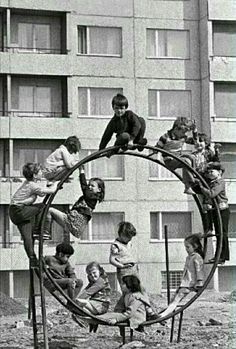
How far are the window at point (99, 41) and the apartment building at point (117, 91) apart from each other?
0.01 metres

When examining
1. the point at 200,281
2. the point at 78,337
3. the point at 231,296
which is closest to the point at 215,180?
the point at 200,281

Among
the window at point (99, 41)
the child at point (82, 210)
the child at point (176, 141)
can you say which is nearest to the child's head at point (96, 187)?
the child at point (82, 210)

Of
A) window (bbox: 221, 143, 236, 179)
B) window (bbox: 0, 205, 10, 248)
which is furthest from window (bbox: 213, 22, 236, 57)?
window (bbox: 0, 205, 10, 248)

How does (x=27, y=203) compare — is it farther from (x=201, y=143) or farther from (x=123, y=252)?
(x=201, y=143)

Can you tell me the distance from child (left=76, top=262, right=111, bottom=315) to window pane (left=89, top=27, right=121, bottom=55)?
6033 millimetres

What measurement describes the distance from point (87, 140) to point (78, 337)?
15.5 feet

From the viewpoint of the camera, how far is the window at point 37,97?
938 centimetres

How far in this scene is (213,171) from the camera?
376 centimetres

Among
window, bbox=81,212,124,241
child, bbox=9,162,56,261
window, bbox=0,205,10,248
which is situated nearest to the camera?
child, bbox=9,162,56,261

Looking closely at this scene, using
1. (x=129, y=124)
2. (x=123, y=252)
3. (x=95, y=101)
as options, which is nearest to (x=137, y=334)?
(x=123, y=252)

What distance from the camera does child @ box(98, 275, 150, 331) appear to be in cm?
347

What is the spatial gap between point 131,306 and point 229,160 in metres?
6.33

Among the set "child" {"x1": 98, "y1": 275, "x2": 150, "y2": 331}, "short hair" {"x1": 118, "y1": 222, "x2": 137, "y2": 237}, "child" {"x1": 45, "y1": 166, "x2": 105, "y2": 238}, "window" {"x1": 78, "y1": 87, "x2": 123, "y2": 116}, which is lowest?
"child" {"x1": 98, "y1": 275, "x2": 150, "y2": 331}

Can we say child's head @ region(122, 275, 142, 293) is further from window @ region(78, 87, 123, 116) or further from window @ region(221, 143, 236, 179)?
window @ region(78, 87, 123, 116)
